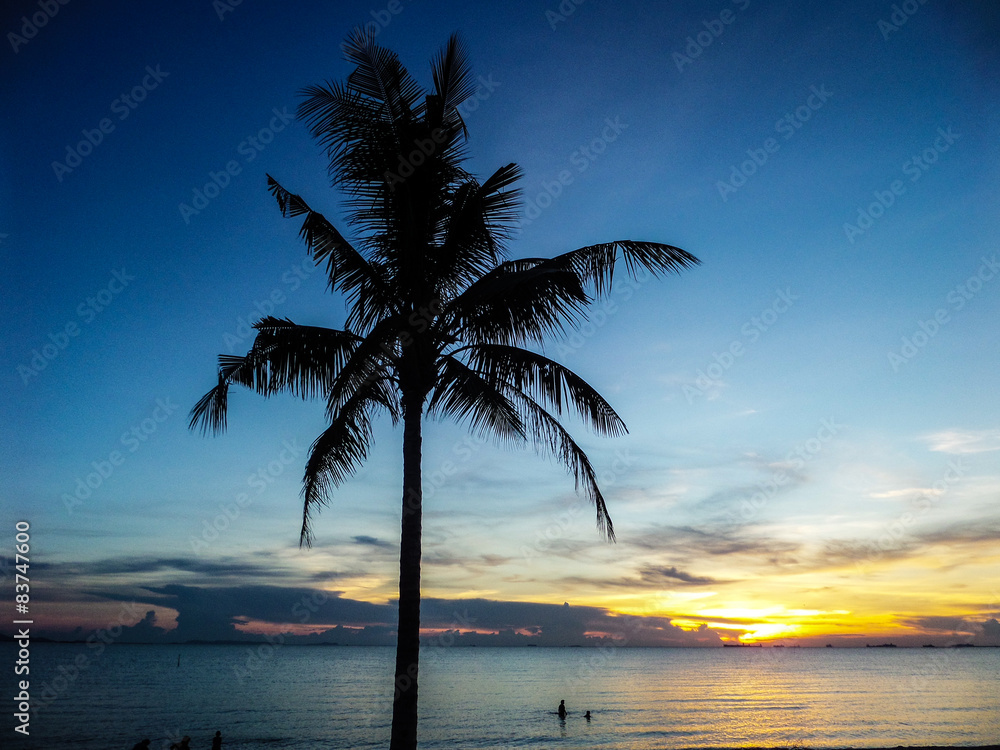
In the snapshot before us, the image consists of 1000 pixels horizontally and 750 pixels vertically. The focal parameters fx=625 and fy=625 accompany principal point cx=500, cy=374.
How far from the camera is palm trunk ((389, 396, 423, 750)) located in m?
7.49

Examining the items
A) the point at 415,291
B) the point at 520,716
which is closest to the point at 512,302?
the point at 415,291

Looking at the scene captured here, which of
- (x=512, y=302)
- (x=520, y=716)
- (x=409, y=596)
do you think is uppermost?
(x=512, y=302)

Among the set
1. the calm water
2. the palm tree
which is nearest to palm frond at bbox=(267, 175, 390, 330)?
the palm tree

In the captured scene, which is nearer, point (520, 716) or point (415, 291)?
point (415, 291)

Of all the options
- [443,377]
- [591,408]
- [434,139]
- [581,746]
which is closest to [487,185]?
[434,139]

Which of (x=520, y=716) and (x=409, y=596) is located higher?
(x=409, y=596)

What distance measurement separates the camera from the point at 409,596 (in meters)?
7.75

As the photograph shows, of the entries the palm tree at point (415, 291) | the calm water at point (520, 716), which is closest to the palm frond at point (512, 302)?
the palm tree at point (415, 291)

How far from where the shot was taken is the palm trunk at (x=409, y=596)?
749cm

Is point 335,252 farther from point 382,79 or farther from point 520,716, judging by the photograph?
point 520,716

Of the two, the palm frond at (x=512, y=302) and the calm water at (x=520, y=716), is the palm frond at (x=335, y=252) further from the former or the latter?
the calm water at (x=520, y=716)

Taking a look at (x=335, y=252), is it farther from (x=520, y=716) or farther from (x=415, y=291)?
(x=520, y=716)

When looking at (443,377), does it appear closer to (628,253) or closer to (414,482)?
(414,482)

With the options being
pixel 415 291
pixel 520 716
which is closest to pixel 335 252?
pixel 415 291
